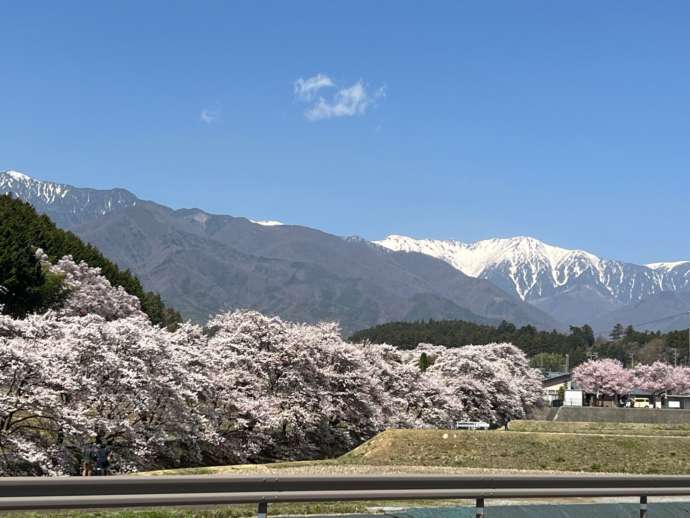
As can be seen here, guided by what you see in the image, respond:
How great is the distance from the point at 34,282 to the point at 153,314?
181 ft

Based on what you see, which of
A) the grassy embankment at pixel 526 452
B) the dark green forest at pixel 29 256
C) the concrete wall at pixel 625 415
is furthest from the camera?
the concrete wall at pixel 625 415

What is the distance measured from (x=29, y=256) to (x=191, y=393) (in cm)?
3530

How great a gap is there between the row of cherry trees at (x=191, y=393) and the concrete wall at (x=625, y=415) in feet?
57.0

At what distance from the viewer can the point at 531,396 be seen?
94875mm

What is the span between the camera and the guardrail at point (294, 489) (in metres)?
8.52

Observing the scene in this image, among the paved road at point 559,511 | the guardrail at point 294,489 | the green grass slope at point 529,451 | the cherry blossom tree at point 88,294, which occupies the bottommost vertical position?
the green grass slope at point 529,451

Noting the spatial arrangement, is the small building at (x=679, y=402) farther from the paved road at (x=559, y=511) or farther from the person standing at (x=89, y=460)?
the paved road at (x=559, y=511)

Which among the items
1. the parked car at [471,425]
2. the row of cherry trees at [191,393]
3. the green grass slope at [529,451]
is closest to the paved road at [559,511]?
the green grass slope at [529,451]

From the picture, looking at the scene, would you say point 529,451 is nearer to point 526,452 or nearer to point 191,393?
point 526,452

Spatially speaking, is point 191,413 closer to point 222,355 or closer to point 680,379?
point 222,355

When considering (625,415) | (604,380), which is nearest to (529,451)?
(625,415)

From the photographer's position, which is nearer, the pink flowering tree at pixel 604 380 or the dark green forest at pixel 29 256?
the dark green forest at pixel 29 256

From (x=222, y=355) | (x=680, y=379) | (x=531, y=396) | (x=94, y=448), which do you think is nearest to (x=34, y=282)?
(x=222, y=355)

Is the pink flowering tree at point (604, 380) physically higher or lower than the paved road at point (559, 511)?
lower
